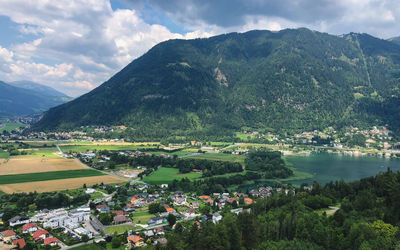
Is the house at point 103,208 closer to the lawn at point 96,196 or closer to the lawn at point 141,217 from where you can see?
the lawn at point 141,217

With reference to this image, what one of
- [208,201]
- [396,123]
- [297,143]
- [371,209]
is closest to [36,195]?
[208,201]

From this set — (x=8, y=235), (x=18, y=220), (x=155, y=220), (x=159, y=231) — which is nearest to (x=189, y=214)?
(x=155, y=220)

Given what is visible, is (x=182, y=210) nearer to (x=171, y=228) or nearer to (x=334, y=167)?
(x=171, y=228)

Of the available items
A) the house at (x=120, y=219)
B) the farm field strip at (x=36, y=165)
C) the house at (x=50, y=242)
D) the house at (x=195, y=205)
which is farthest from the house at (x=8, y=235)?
the farm field strip at (x=36, y=165)

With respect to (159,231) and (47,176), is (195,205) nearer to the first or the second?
(159,231)

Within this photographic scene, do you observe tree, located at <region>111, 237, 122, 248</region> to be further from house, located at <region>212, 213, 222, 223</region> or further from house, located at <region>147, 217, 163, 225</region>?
house, located at <region>212, 213, 222, 223</region>

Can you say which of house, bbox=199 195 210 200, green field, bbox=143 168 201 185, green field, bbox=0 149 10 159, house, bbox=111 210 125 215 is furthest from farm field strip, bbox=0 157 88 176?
house, bbox=199 195 210 200

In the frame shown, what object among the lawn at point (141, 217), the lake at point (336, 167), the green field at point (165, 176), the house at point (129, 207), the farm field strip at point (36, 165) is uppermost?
the lake at point (336, 167)
